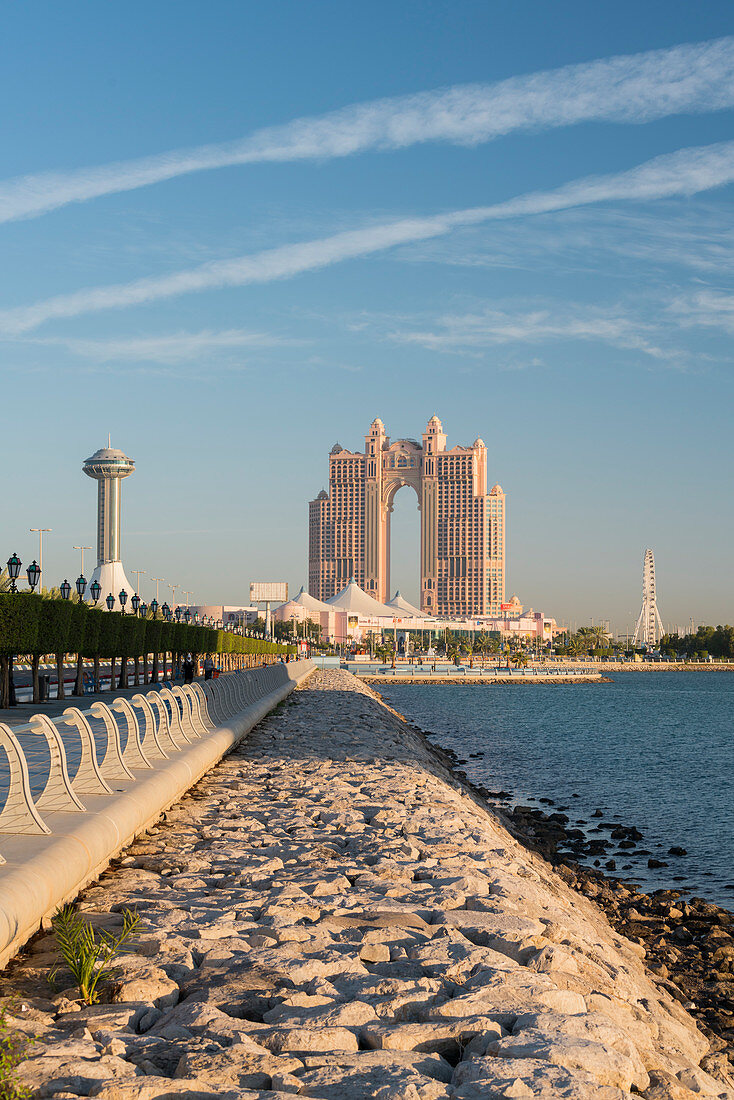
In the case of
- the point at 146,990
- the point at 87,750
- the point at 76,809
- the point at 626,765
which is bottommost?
the point at 626,765

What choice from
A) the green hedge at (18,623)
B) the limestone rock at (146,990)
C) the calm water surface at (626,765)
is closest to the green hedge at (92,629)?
the green hedge at (18,623)

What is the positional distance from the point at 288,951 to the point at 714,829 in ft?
63.5

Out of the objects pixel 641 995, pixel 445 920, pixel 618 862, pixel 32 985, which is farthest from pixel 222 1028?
pixel 618 862

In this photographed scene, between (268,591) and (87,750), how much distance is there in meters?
154

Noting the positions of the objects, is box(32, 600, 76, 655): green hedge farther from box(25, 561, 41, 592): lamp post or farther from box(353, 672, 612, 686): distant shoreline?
box(353, 672, 612, 686): distant shoreline

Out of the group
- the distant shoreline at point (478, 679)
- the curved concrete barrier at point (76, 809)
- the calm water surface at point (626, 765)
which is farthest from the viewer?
the distant shoreline at point (478, 679)

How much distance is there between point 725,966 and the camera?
40.2 ft

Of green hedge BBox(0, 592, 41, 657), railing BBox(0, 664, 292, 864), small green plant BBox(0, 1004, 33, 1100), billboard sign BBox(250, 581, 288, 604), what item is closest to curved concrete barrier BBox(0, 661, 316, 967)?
railing BBox(0, 664, 292, 864)

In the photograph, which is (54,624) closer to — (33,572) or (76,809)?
(33,572)

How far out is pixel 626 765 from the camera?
37.2 meters

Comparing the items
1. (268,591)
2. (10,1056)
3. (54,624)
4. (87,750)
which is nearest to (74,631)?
(54,624)

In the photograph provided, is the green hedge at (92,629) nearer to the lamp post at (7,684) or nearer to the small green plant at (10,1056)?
the lamp post at (7,684)

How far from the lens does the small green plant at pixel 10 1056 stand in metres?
4.01

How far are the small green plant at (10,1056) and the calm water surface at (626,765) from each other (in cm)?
1426
